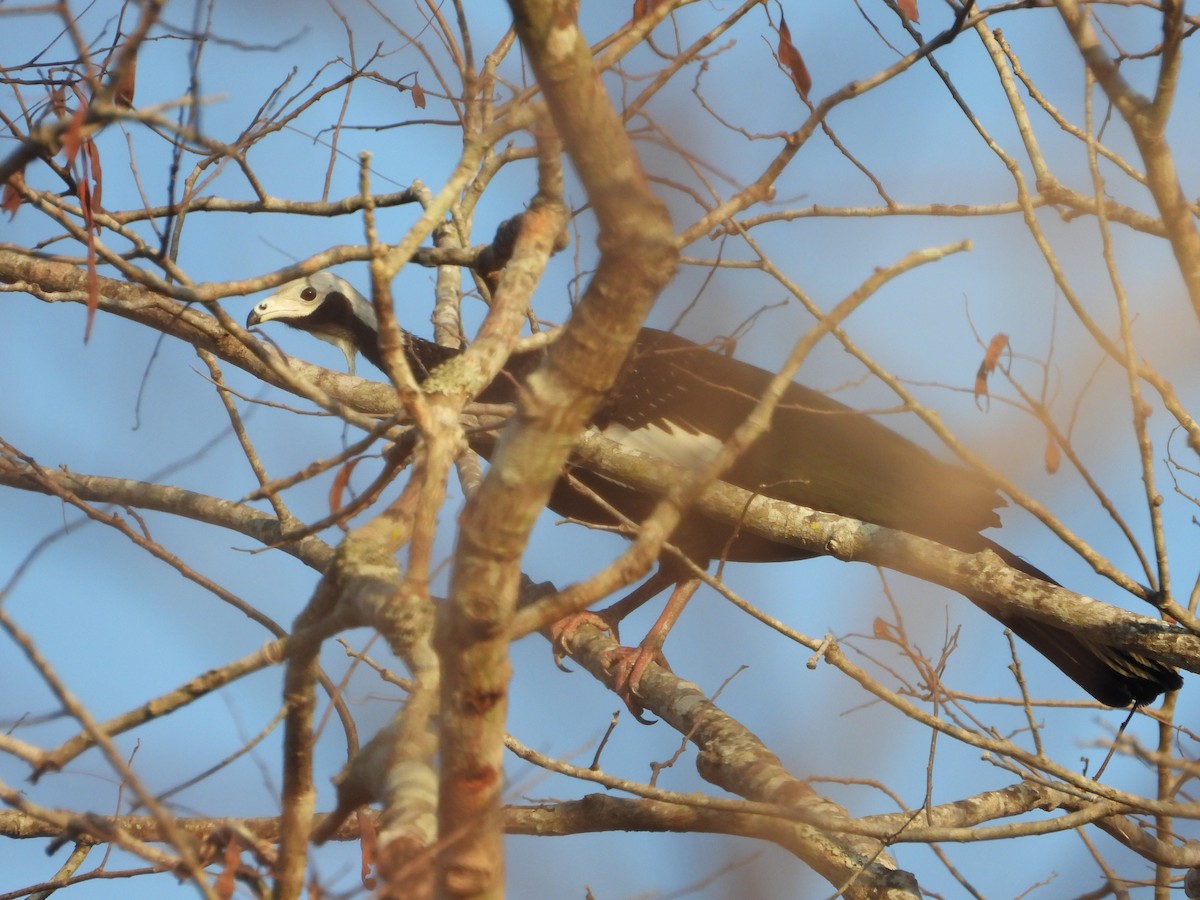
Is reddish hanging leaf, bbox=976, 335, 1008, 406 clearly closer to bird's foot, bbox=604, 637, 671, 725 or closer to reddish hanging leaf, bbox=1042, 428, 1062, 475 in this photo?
reddish hanging leaf, bbox=1042, 428, 1062, 475

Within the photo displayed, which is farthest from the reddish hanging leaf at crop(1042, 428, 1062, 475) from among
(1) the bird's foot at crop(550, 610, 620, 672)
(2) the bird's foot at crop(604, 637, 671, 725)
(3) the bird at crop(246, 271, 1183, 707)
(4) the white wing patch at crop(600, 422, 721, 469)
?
(1) the bird's foot at crop(550, 610, 620, 672)

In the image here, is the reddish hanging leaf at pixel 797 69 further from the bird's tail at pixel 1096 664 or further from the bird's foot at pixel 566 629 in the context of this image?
the bird's foot at pixel 566 629

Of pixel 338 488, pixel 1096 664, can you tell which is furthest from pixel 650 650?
pixel 338 488

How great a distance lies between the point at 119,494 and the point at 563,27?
2910mm

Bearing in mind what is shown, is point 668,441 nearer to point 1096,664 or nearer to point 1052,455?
point 1096,664

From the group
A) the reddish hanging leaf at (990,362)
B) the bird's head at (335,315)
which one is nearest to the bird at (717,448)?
the bird's head at (335,315)

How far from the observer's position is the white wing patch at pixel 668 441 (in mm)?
4859

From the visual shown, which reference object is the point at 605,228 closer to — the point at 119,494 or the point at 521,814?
the point at 521,814

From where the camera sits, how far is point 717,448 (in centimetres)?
485

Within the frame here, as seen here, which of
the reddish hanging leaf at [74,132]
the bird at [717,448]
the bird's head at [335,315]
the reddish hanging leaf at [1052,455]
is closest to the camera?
the reddish hanging leaf at [74,132]

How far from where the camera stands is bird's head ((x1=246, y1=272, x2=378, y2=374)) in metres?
5.14

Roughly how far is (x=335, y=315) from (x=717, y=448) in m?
1.83

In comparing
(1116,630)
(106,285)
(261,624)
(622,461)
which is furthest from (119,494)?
(1116,630)

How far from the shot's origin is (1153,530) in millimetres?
2572
